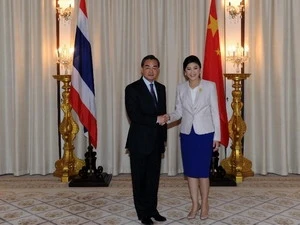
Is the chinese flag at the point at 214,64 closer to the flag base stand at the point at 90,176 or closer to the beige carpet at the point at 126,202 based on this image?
the beige carpet at the point at 126,202

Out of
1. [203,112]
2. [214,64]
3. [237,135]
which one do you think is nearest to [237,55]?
[214,64]

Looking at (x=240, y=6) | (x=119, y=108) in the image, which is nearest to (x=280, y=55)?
(x=240, y=6)

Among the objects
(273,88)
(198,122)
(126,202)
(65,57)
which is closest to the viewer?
(198,122)

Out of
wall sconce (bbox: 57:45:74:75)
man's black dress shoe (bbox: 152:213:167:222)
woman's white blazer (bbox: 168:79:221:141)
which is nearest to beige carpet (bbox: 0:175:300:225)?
man's black dress shoe (bbox: 152:213:167:222)

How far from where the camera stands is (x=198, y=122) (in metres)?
3.55

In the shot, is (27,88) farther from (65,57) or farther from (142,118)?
(142,118)

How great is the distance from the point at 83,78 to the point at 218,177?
2.26 meters

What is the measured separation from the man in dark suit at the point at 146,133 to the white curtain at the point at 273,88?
252 centimetres

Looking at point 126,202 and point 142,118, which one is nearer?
point 142,118

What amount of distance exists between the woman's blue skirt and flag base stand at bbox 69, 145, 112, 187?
1.79 m

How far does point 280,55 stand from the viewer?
18.2 feet

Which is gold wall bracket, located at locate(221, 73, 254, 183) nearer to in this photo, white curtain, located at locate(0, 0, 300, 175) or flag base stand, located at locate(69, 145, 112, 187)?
white curtain, located at locate(0, 0, 300, 175)

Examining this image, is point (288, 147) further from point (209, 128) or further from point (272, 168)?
point (209, 128)

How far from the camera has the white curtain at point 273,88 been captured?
5.55 metres
